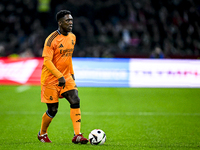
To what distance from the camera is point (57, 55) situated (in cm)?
475

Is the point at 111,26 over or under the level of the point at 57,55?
Result: over

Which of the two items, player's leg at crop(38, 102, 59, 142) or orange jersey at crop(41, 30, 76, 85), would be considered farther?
player's leg at crop(38, 102, 59, 142)

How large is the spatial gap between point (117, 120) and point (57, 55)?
307cm

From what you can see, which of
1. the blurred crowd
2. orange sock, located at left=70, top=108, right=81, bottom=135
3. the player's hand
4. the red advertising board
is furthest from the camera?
the blurred crowd

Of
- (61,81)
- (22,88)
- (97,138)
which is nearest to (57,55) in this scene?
(61,81)

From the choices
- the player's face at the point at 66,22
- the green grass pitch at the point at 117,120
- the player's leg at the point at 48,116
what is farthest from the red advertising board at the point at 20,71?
the player's face at the point at 66,22

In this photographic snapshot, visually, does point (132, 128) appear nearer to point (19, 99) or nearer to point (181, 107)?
point (181, 107)

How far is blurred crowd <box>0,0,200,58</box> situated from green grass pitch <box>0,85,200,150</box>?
611 cm

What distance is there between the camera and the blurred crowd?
59.4 ft

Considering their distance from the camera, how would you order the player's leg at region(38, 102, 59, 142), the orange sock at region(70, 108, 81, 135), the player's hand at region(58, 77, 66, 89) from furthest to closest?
1. the player's leg at region(38, 102, 59, 142)
2. the orange sock at region(70, 108, 81, 135)
3. the player's hand at region(58, 77, 66, 89)

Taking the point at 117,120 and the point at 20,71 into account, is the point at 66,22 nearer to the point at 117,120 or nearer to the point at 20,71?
the point at 117,120

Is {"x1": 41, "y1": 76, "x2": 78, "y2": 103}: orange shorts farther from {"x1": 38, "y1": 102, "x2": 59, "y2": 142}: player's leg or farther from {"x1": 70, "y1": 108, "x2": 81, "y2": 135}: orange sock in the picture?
{"x1": 70, "y1": 108, "x2": 81, "y2": 135}: orange sock

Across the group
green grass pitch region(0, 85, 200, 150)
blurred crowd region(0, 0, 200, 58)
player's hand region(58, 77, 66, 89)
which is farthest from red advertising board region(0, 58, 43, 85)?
player's hand region(58, 77, 66, 89)

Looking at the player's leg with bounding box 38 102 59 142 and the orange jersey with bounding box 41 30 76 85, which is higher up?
the orange jersey with bounding box 41 30 76 85
